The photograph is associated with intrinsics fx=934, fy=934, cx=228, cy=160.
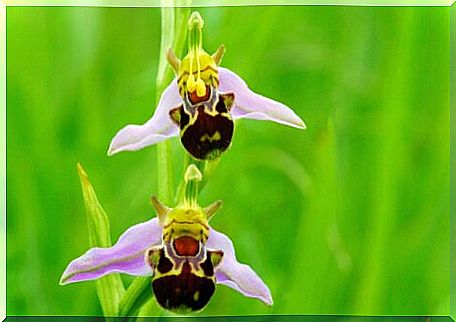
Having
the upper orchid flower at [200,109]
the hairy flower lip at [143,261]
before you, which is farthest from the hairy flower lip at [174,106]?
the hairy flower lip at [143,261]

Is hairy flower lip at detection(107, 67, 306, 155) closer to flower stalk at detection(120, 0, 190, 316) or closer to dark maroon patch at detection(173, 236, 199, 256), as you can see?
flower stalk at detection(120, 0, 190, 316)

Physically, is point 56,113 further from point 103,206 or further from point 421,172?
point 421,172

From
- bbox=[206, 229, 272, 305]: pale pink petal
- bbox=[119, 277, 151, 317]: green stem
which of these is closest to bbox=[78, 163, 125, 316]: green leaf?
bbox=[119, 277, 151, 317]: green stem

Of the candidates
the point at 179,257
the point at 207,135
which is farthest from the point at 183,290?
the point at 207,135

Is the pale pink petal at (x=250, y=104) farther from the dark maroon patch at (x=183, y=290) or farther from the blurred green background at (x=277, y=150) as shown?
the dark maroon patch at (x=183, y=290)

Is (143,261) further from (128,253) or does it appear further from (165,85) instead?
(165,85)
